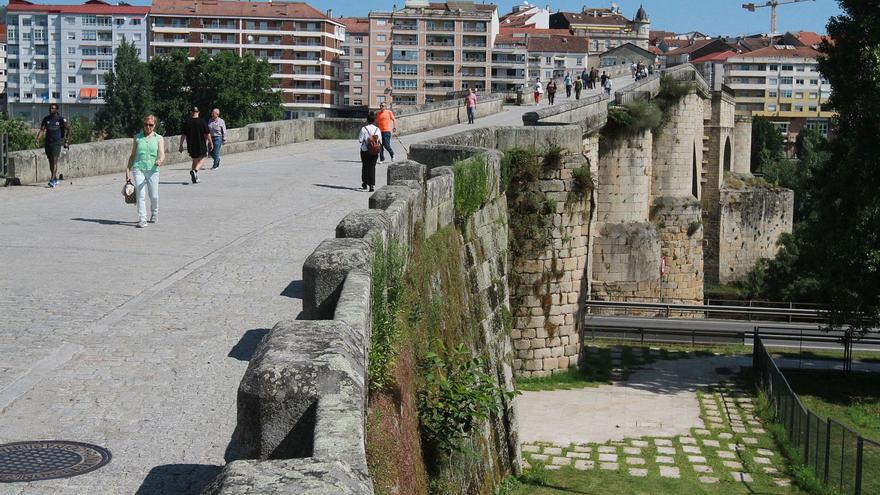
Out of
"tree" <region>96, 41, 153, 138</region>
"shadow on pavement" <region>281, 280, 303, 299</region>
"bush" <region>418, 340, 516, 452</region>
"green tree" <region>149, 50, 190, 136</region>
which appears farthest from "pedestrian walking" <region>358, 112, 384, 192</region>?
"tree" <region>96, 41, 153, 138</region>

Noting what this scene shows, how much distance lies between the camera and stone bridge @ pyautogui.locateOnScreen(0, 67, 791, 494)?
4.95 metres

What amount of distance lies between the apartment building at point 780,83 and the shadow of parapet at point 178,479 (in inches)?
5509

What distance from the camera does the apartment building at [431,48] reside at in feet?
416

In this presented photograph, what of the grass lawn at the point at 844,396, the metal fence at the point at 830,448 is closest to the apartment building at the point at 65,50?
the grass lawn at the point at 844,396

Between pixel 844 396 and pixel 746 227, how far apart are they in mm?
31991

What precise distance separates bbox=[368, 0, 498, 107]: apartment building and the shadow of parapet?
121723 mm

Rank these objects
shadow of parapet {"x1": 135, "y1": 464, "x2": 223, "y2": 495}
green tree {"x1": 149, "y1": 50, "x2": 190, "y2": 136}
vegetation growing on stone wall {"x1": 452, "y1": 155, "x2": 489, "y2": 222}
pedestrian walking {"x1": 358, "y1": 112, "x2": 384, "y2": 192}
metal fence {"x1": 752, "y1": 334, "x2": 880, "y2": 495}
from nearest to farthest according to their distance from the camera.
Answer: shadow of parapet {"x1": 135, "y1": 464, "x2": 223, "y2": 495} < vegetation growing on stone wall {"x1": 452, "y1": 155, "x2": 489, "y2": 222} < metal fence {"x1": 752, "y1": 334, "x2": 880, "y2": 495} < pedestrian walking {"x1": 358, "y1": 112, "x2": 384, "y2": 192} < green tree {"x1": 149, "y1": 50, "x2": 190, "y2": 136}

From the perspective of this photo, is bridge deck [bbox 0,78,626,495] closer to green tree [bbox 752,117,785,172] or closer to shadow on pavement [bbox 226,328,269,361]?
shadow on pavement [bbox 226,328,269,361]

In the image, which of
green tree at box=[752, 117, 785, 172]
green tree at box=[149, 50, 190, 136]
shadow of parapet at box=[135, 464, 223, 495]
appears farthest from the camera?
green tree at box=[752, 117, 785, 172]

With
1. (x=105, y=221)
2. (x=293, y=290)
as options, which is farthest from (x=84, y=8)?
(x=293, y=290)

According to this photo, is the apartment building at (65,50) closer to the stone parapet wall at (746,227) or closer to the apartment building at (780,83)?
the apartment building at (780,83)

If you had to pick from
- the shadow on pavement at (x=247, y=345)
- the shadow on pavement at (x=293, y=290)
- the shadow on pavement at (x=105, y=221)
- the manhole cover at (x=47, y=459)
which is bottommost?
the manhole cover at (x=47, y=459)

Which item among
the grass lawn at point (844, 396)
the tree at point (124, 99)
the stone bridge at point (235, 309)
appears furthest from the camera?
the tree at point (124, 99)

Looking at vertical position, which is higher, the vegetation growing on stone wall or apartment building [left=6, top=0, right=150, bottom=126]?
apartment building [left=6, top=0, right=150, bottom=126]
